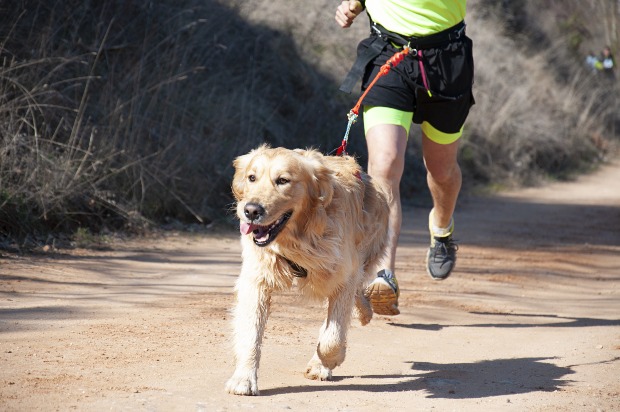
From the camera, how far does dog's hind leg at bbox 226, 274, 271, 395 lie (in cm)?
395

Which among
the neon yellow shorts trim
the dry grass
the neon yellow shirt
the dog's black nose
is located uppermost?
the neon yellow shirt

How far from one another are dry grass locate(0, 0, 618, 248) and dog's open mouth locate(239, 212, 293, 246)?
4061mm

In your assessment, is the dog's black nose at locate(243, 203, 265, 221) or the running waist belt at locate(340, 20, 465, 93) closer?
the dog's black nose at locate(243, 203, 265, 221)

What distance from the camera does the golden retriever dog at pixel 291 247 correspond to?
13.1 feet

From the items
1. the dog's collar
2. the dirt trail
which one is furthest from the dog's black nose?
the dirt trail

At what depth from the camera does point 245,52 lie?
1285 cm

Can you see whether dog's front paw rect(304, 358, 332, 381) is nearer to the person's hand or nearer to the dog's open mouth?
the dog's open mouth

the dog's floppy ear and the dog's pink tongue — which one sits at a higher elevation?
the dog's floppy ear

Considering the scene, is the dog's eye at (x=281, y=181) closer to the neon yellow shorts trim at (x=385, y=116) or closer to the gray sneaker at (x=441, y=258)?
the neon yellow shorts trim at (x=385, y=116)

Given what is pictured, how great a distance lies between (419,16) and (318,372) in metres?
2.57

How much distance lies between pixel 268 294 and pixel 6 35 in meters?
6.04

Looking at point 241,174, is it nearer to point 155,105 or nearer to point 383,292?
point 383,292

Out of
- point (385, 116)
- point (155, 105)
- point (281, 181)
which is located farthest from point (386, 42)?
point (155, 105)

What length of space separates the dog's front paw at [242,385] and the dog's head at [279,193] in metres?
0.63
